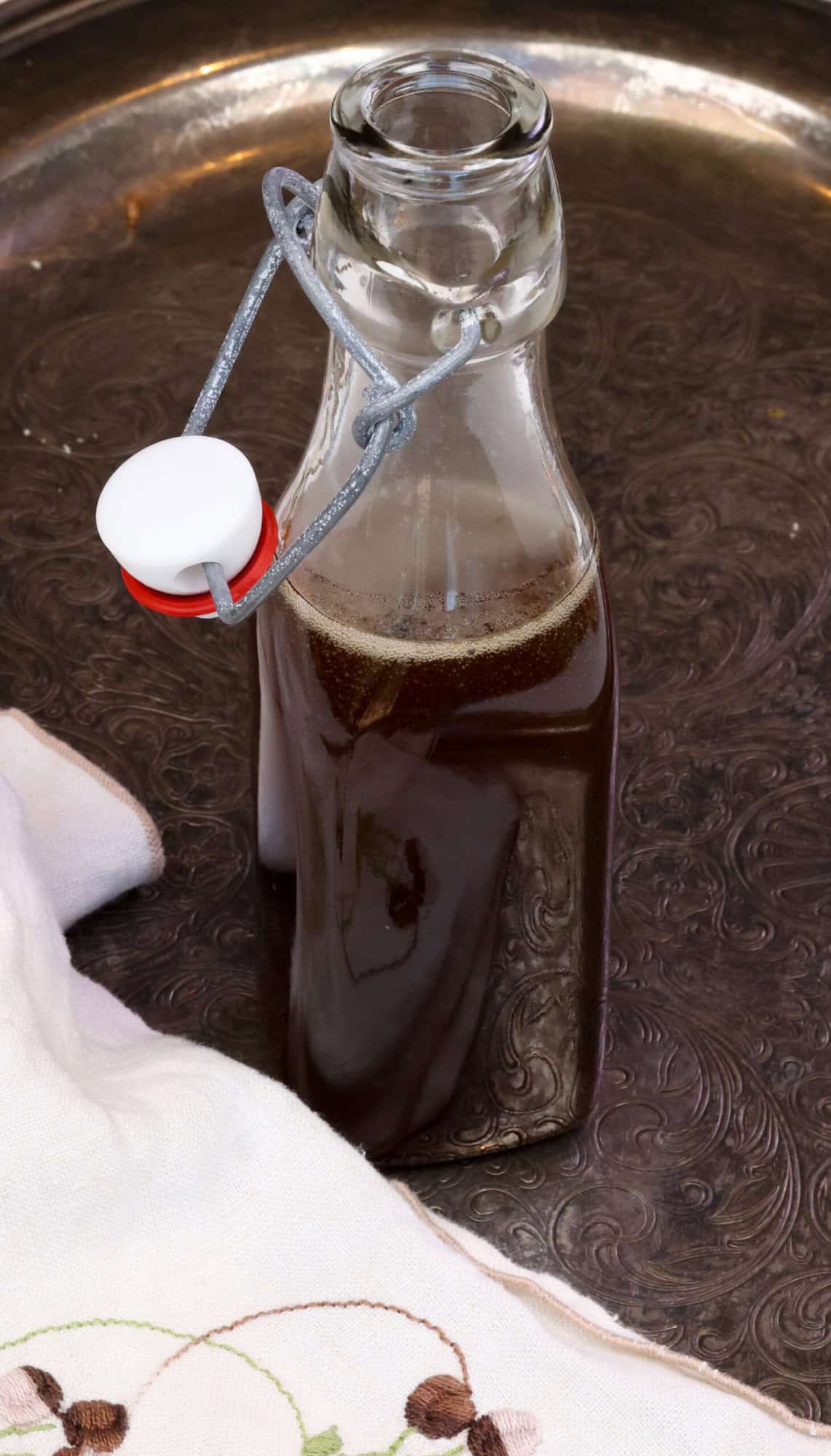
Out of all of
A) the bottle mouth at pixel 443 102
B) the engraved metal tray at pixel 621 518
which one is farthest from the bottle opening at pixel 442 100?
the engraved metal tray at pixel 621 518

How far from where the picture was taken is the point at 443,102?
0.31 m

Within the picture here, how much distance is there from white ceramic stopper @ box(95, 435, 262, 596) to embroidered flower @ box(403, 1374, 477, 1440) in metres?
0.17

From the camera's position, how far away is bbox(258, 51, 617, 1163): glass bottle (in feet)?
0.95

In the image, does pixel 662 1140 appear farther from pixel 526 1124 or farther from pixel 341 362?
pixel 341 362

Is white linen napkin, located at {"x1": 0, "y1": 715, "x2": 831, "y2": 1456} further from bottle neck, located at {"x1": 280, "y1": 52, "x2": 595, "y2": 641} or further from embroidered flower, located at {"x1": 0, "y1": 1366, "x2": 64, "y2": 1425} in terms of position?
bottle neck, located at {"x1": 280, "y1": 52, "x2": 595, "y2": 641}

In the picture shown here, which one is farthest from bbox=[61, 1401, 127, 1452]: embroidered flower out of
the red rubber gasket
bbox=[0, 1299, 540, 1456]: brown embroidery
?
the red rubber gasket

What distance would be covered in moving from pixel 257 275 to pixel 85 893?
0.60 feet

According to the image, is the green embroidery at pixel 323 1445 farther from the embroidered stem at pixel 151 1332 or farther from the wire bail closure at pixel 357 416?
the wire bail closure at pixel 357 416

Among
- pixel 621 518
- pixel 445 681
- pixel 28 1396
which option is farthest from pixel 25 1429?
pixel 621 518

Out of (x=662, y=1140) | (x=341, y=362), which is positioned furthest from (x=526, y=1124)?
(x=341, y=362)

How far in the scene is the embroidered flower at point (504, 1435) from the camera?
340 millimetres

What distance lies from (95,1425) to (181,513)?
7.4 inches

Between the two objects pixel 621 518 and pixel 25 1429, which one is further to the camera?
pixel 621 518

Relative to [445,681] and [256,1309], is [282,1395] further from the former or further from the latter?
[445,681]
